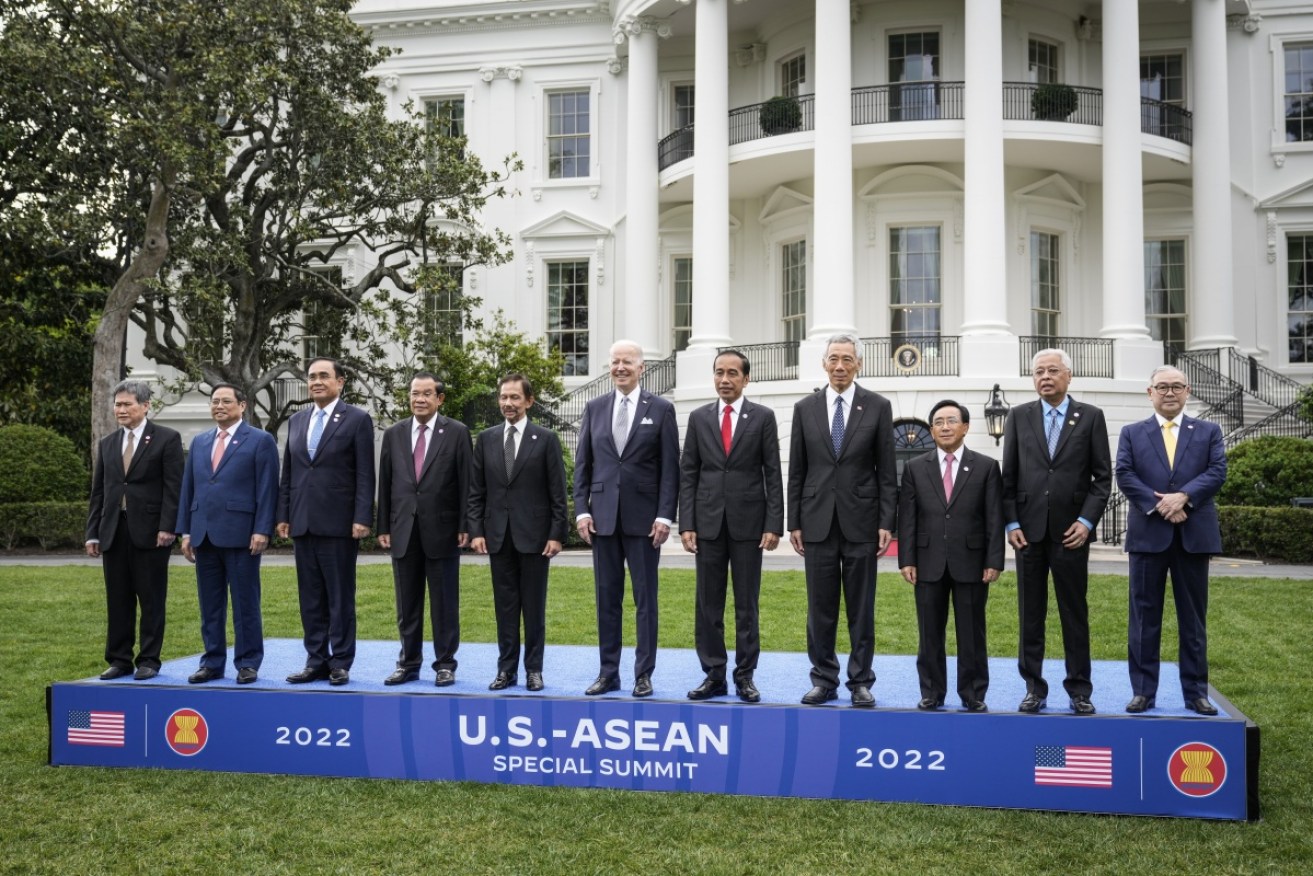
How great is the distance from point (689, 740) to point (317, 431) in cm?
331

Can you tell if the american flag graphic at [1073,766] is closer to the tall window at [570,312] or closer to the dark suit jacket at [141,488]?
the dark suit jacket at [141,488]

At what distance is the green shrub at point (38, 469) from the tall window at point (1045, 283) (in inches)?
795

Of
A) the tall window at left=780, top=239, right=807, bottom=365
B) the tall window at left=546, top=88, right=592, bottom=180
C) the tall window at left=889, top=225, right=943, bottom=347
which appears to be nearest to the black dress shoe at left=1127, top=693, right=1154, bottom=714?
the tall window at left=889, top=225, right=943, bottom=347

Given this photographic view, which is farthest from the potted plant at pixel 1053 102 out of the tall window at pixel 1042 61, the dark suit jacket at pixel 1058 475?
the dark suit jacket at pixel 1058 475

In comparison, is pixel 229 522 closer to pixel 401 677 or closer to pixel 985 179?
pixel 401 677

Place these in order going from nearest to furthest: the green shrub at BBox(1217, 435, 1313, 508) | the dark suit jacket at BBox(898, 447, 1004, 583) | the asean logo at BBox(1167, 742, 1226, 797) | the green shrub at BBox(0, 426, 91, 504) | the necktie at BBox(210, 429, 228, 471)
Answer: the asean logo at BBox(1167, 742, 1226, 797) → the dark suit jacket at BBox(898, 447, 1004, 583) → the necktie at BBox(210, 429, 228, 471) → the green shrub at BBox(1217, 435, 1313, 508) → the green shrub at BBox(0, 426, 91, 504)

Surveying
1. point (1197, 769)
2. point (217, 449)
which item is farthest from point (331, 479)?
point (1197, 769)

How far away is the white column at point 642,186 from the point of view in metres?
26.5

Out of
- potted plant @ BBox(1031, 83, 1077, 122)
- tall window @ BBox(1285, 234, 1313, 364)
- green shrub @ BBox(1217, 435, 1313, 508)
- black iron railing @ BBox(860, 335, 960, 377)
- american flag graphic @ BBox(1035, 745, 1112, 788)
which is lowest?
american flag graphic @ BBox(1035, 745, 1112, 788)

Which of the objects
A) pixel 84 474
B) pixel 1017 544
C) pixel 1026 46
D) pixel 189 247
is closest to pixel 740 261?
pixel 1026 46

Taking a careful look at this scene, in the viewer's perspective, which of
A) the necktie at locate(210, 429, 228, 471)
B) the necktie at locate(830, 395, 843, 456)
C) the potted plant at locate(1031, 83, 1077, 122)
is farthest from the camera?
the potted plant at locate(1031, 83, 1077, 122)

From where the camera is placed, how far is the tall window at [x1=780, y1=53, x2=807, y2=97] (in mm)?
26500

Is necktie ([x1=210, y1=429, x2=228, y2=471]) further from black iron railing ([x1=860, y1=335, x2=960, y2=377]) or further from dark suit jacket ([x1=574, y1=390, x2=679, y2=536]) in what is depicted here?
black iron railing ([x1=860, y1=335, x2=960, y2=377])

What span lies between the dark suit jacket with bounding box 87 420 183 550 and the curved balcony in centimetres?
1845
